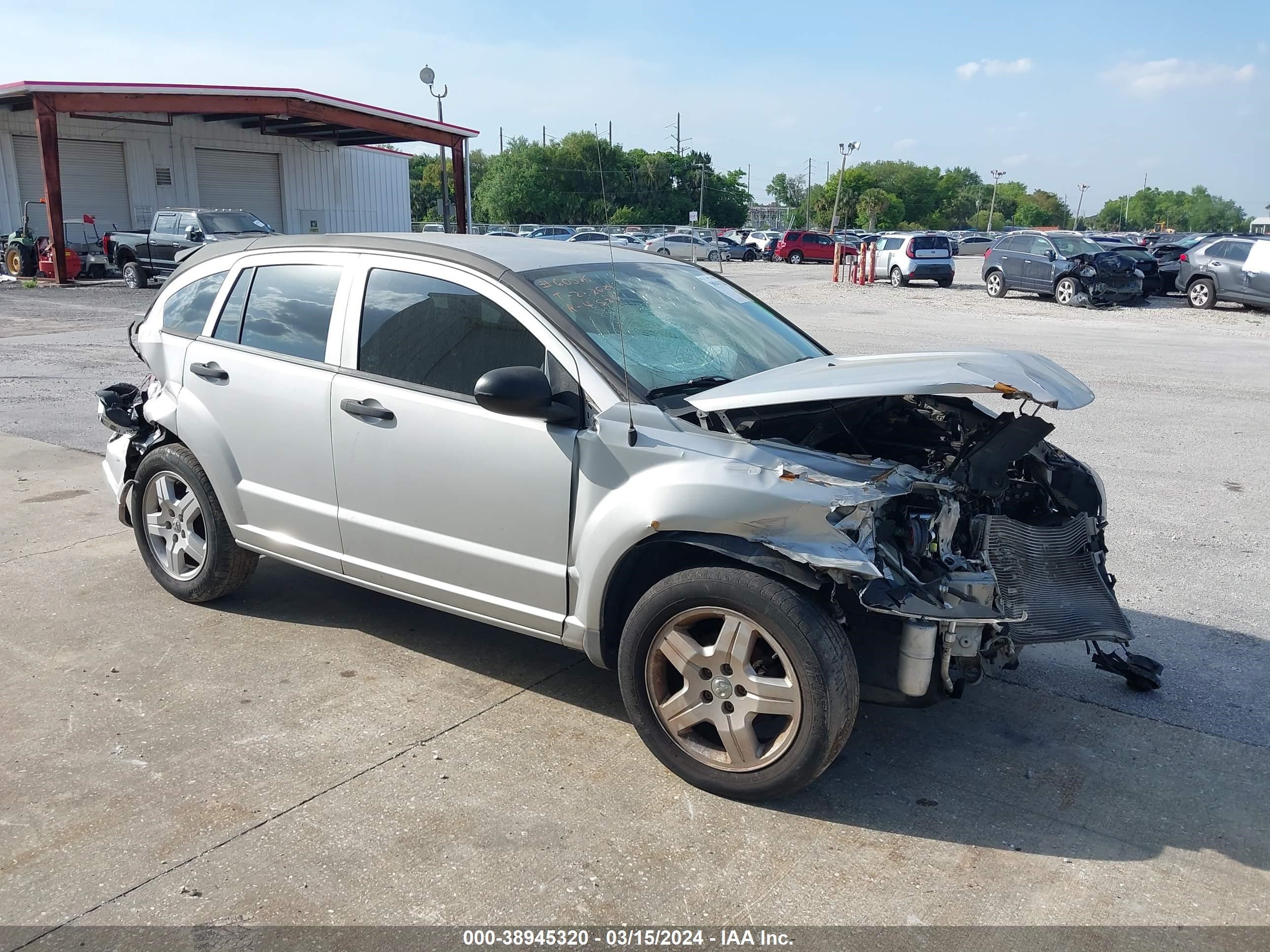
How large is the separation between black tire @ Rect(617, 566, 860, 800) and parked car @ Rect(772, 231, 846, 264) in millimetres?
47754

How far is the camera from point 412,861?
3088mm

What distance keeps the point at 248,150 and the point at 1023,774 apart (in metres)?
38.6

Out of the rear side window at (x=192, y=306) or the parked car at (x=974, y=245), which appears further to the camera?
the parked car at (x=974, y=245)

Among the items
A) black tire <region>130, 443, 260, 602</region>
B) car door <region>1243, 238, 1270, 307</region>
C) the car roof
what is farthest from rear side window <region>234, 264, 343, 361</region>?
car door <region>1243, 238, 1270, 307</region>

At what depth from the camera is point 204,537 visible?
16.4ft

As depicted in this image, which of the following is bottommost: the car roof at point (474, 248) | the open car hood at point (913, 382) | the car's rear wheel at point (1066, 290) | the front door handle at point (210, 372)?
the car's rear wheel at point (1066, 290)

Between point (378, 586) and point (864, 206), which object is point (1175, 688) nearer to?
point (378, 586)

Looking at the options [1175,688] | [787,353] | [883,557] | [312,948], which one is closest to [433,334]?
[787,353]

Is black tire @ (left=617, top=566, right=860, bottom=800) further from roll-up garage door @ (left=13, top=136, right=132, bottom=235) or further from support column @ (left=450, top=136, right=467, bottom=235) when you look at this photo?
roll-up garage door @ (left=13, top=136, right=132, bottom=235)

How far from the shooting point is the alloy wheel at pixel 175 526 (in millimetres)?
4973

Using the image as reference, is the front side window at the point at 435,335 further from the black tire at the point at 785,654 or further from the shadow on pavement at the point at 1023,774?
the shadow on pavement at the point at 1023,774

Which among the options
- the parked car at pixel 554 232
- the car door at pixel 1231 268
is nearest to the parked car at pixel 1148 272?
the car door at pixel 1231 268

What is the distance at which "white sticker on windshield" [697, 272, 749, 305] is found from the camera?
195 inches

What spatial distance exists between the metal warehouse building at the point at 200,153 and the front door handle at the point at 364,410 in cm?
2691
